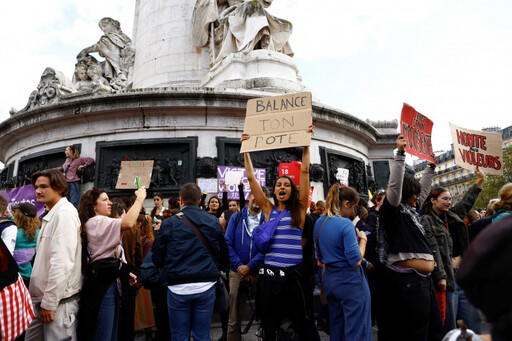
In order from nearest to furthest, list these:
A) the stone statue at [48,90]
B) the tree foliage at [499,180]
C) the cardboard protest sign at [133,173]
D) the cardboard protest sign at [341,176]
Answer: the cardboard protest sign at [133,173]
the cardboard protest sign at [341,176]
the stone statue at [48,90]
the tree foliage at [499,180]

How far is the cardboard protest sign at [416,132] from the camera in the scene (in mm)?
4734

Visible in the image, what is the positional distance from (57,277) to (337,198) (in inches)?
111

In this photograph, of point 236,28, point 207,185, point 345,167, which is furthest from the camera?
point 236,28

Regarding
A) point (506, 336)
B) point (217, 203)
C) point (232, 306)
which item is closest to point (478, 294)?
point (506, 336)

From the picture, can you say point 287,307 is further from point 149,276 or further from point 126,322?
point 126,322

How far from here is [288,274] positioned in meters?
3.55

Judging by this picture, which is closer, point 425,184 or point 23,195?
point 425,184

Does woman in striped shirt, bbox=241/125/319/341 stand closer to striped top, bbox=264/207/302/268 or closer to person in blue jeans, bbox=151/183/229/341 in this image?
striped top, bbox=264/207/302/268

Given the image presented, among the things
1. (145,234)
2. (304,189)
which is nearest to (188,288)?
(304,189)

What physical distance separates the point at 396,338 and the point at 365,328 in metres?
0.30

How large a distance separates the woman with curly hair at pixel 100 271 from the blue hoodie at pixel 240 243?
1281 millimetres

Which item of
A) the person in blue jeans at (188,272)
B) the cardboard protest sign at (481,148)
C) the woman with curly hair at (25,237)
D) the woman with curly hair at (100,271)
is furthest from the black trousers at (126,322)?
the cardboard protest sign at (481,148)

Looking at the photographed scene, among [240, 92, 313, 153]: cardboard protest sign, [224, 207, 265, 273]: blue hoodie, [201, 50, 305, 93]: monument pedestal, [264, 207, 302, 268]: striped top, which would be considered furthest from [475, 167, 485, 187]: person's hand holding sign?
[201, 50, 305, 93]: monument pedestal

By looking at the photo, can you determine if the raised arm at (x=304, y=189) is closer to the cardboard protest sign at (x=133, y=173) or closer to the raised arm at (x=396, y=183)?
the raised arm at (x=396, y=183)
